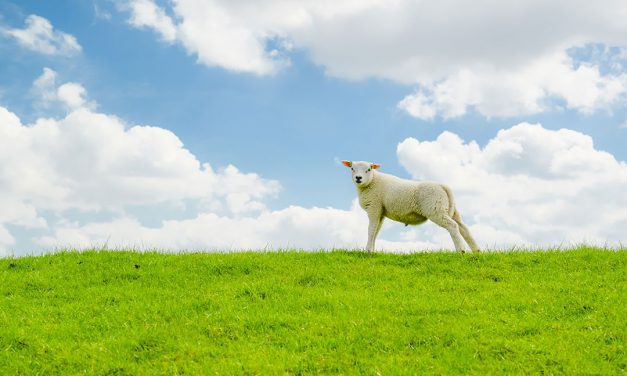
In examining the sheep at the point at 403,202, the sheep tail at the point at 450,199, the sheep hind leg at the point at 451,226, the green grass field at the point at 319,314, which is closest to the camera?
the green grass field at the point at 319,314

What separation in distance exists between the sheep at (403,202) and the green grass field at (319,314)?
4.70 ft

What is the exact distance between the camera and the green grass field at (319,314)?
33.5ft

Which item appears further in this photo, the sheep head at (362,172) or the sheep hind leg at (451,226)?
the sheep head at (362,172)

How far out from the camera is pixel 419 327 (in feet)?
37.4

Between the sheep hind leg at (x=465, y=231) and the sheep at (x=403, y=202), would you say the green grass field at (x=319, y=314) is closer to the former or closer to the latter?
the sheep at (x=403, y=202)

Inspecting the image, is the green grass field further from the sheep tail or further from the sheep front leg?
the sheep tail

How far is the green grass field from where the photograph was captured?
10.2m

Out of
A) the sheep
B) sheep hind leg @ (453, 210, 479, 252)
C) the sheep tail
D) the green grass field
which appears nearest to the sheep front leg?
the sheep

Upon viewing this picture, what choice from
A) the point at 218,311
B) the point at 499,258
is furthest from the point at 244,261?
the point at 499,258

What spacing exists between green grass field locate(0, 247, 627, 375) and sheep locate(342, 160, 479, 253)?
1433mm

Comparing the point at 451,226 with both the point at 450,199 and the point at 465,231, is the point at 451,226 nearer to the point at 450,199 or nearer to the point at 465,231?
the point at 450,199

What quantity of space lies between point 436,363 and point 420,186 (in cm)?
959

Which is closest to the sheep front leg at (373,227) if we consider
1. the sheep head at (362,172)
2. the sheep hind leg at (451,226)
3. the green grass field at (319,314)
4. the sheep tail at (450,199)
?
the sheep head at (362,172)

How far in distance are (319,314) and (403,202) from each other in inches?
297
